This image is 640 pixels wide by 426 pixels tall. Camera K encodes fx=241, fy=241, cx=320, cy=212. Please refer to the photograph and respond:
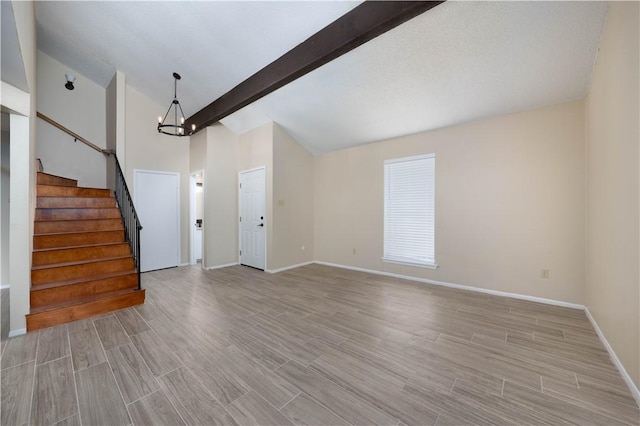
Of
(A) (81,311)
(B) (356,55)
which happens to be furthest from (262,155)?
(A) (81,311)

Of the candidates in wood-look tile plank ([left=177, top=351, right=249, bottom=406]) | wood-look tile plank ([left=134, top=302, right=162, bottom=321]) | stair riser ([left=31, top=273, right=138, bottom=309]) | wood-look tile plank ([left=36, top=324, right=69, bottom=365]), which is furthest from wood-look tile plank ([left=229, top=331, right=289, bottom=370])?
stair riser ([left=31, top=273, right=138, bottom=309])

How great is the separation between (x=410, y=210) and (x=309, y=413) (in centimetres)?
366

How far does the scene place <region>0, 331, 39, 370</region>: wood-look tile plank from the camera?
1.99 metres

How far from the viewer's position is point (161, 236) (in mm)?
5254

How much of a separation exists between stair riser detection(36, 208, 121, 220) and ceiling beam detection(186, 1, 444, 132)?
2.77 meters

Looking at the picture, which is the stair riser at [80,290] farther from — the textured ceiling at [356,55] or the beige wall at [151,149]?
the textured ceiling at [356,55]

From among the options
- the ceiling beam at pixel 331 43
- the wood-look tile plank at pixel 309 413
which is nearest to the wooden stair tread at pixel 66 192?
the ceiling beam at pixel 331 43

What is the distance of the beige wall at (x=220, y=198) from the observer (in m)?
5.20

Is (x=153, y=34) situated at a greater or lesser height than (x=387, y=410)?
greater

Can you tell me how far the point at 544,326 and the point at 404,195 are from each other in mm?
2602

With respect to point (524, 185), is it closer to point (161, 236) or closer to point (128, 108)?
point (161, 236)

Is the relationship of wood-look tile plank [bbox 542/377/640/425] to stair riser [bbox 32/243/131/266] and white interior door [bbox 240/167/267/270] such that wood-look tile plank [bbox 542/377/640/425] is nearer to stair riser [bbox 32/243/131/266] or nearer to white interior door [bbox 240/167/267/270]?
white interior door [bbox 240/167/267/270]

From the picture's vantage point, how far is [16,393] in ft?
5.37

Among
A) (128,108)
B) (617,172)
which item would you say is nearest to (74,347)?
(128,108)
